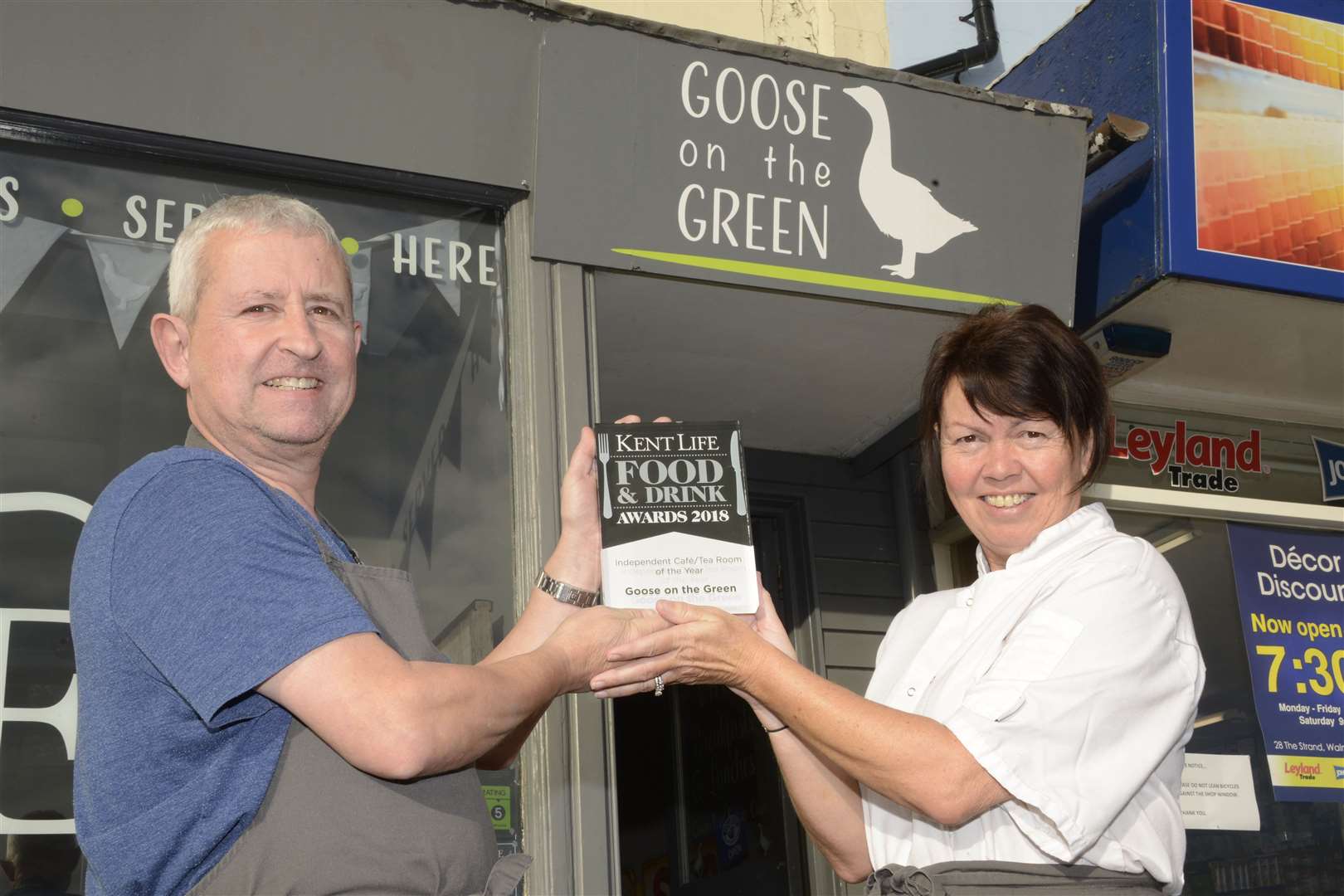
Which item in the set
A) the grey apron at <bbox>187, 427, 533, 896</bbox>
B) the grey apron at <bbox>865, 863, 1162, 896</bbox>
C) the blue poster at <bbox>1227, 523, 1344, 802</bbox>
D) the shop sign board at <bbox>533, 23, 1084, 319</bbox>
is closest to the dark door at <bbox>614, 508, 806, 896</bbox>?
the shop sign board at <bbox>533, 23, 1084, 319</bbox>

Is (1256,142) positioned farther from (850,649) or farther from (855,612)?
(850,649)

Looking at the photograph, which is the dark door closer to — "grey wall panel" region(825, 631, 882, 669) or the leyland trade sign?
"grey wall panel" region(825, 631, 882, 669)

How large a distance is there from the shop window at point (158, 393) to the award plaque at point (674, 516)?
0.98 meters

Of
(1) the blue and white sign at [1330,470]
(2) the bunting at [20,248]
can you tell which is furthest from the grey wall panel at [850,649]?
(2) the bunting at [20,248]

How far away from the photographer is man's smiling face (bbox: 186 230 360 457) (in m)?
2.11

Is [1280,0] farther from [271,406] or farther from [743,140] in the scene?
[271,406]

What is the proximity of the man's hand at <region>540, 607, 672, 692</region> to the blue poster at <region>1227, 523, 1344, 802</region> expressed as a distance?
3752 millimetres

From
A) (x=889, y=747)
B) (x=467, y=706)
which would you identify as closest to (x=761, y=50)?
(x=889, y=747)

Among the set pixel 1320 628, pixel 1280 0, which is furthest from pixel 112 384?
pixel 1320 628

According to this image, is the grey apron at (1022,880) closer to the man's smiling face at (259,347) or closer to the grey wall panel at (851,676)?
the man's smiling face at (259,347)

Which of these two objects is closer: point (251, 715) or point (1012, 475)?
point (251, 715)

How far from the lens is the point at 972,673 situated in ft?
8.14

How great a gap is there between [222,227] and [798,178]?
233 centimetres

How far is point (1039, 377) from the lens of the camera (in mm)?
2654
